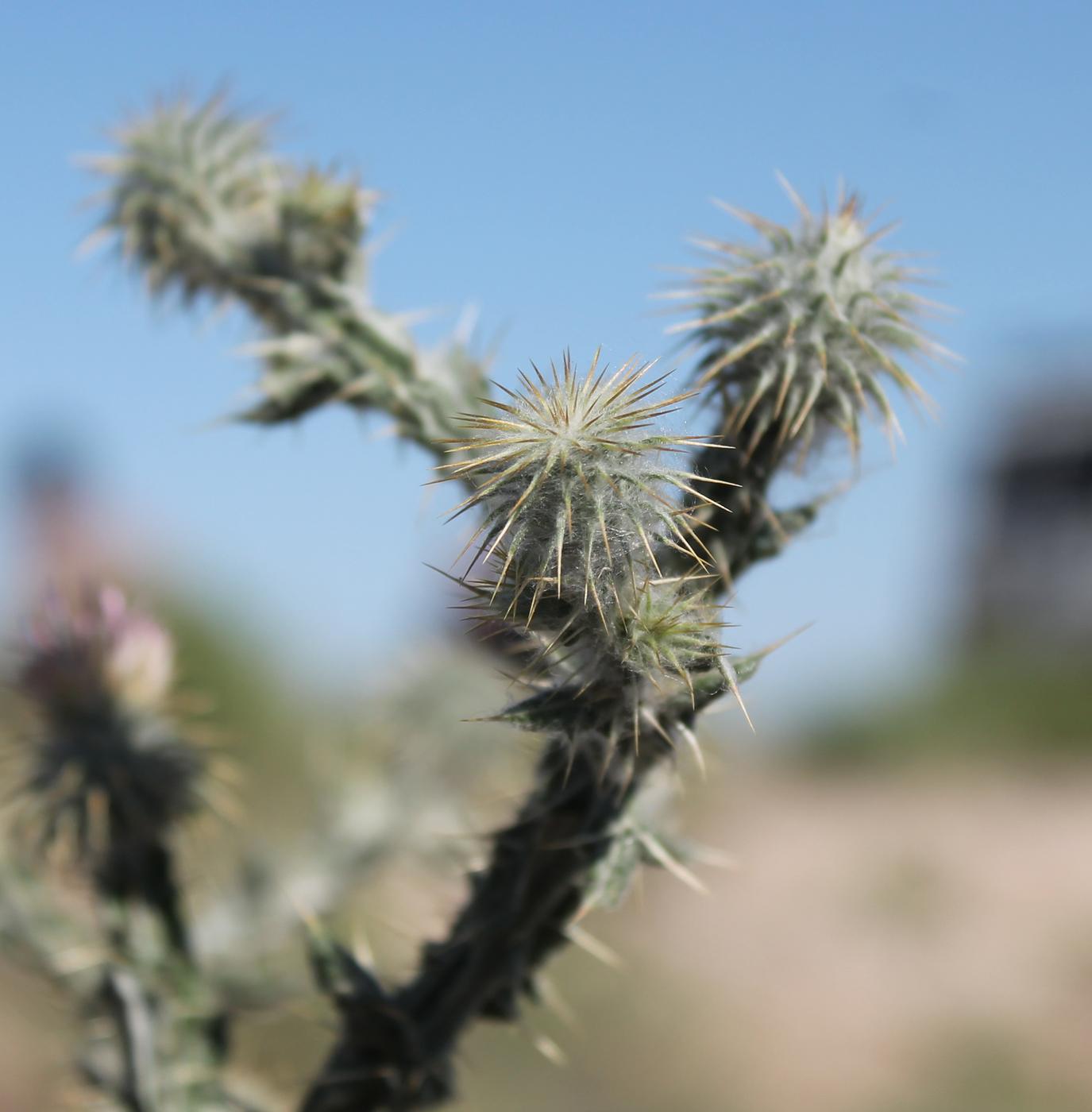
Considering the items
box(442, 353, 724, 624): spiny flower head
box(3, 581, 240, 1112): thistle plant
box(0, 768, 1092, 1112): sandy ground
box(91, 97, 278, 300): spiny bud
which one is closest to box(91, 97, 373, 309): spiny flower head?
box(91, 97, 278, 300): spiny bud

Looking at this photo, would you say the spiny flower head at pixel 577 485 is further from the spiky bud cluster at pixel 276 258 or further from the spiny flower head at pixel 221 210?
the spiny flower head at pixel 221 210

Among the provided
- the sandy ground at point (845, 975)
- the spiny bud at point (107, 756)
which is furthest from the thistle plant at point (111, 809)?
the sandy ground at point (845, 975)

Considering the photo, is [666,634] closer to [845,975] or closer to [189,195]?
[189,195]

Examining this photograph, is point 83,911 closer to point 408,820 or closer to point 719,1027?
point 408,820

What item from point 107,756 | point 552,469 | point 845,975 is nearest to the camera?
point 552,469

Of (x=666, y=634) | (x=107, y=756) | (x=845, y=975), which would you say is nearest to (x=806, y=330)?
(x=666, y=634)

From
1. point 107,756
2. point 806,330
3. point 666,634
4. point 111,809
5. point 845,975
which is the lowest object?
point 845,975
